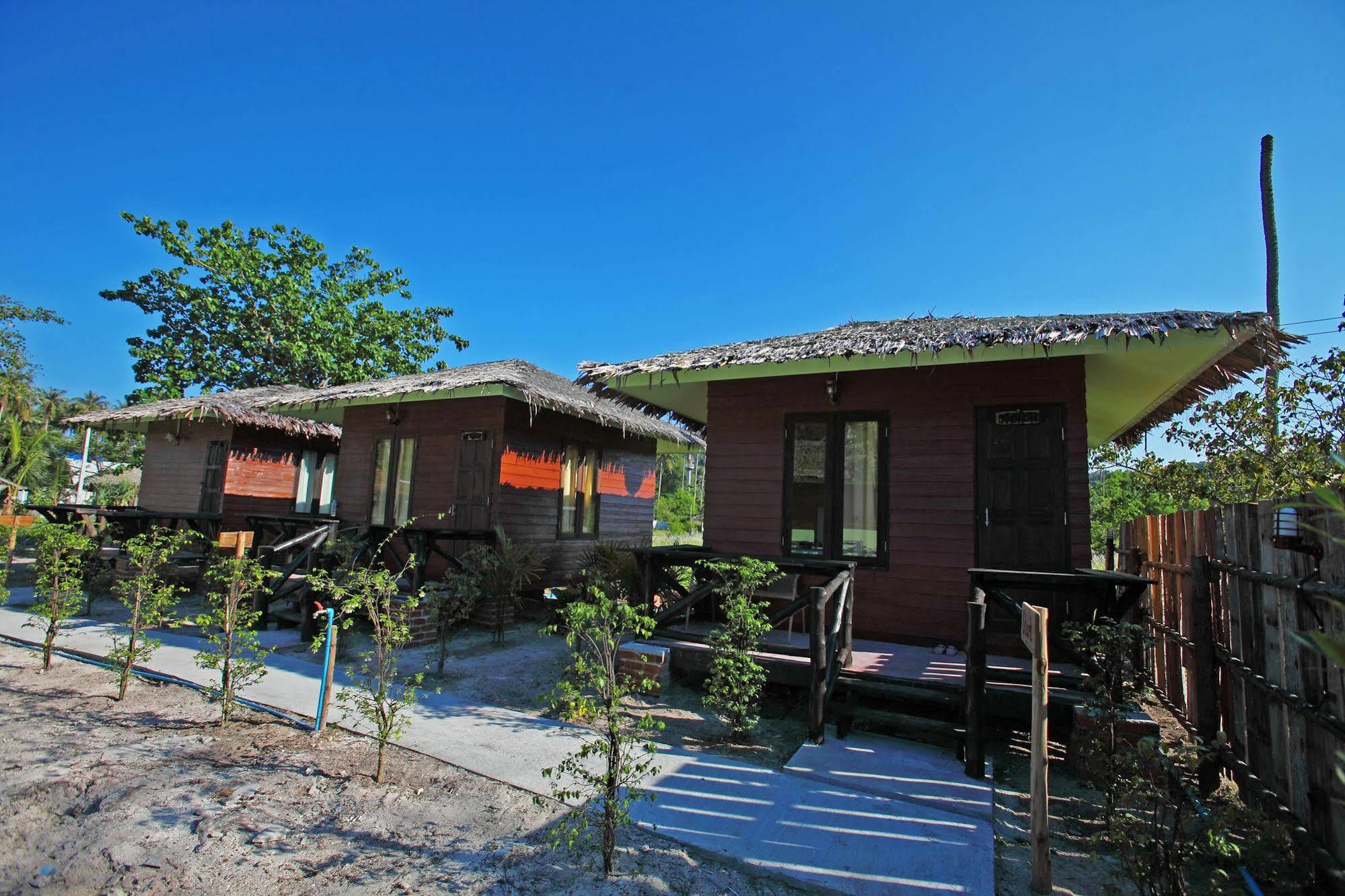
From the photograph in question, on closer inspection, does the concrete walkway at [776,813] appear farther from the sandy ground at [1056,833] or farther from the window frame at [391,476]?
the window frame at [391,476]

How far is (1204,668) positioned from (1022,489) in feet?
7.76

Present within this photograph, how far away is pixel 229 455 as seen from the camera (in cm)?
1310

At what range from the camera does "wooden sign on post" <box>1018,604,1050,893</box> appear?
262 centimetres

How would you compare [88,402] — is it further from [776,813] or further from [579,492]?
[776,813]

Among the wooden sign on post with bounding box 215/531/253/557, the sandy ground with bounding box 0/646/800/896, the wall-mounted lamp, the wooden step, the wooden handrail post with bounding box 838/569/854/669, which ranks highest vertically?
the wall-mounted lamp

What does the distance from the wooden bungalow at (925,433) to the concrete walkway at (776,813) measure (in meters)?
1.88

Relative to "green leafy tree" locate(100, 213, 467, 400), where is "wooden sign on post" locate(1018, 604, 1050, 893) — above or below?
below

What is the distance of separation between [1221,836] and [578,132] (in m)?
14.8

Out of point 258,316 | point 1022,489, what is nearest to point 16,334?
point 258,316

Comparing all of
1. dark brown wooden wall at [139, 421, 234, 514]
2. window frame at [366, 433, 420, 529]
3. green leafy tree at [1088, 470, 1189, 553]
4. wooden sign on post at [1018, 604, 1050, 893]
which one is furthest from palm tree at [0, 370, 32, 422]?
green leafy tree at [1088, 470, 1189, 553]

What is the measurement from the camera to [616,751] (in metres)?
2.71

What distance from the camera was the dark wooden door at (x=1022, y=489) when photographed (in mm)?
5832

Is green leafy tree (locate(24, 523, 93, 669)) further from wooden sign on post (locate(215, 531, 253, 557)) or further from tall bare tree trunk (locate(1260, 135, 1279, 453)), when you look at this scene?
tall bare tree trunk (locate(1260, 135, 1279, 453))

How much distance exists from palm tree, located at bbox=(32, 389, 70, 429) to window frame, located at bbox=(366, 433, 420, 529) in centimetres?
2524
